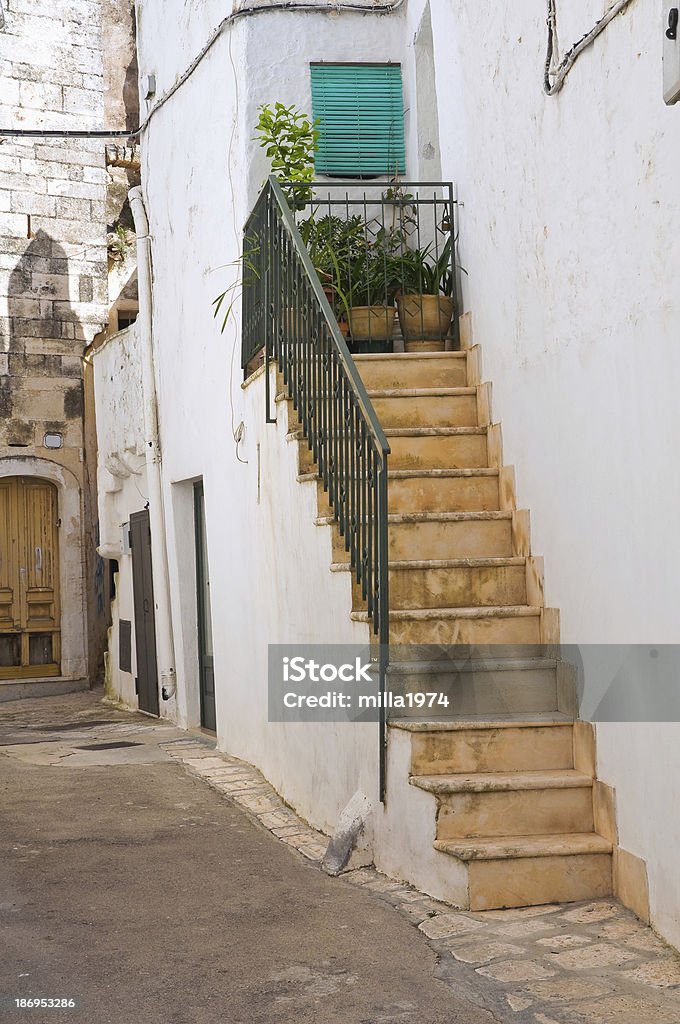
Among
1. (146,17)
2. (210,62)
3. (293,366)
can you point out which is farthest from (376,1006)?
(146,17)

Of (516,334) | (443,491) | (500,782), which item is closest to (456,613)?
(500,782)

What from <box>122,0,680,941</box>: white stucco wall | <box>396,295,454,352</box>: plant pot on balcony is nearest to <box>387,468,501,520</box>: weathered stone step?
<box>122,0,680,941</box>: white stucco wall

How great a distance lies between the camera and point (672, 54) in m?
2.88

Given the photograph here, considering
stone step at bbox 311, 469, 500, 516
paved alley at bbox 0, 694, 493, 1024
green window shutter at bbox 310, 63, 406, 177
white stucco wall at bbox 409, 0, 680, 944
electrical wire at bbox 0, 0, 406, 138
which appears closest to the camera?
paved alley at bbox 0, 694, 493, 1024

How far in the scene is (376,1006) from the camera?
3.65 m

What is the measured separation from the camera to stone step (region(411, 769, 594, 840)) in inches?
182

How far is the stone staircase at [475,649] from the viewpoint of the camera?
179 inches

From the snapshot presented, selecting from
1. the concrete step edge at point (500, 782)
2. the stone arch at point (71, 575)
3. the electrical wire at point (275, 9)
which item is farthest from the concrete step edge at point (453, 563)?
the stone arch at point (71, 575)

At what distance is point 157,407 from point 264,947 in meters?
7.04

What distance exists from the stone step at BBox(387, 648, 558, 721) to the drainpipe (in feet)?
17.4

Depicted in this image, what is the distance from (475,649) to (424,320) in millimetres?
2440

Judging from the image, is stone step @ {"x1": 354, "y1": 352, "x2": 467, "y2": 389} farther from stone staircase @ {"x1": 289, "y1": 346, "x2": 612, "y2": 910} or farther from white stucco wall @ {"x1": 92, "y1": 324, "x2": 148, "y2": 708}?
white stucco wall @ {"x1": 92, "y1": 324, "x2": 148, "y2": 708}

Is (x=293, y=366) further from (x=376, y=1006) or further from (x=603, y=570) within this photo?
(x=376, y=1006)

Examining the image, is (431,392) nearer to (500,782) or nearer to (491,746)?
(491,746)
